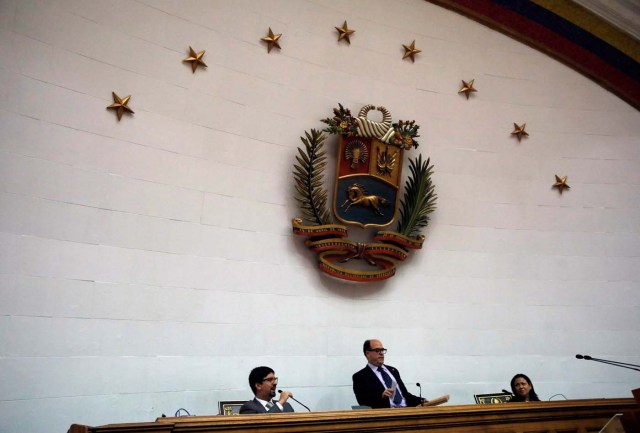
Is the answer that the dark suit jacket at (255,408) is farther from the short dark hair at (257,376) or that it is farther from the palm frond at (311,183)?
the palm frond at (311,183)

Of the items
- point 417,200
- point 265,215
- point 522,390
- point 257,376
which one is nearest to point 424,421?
point 257,376

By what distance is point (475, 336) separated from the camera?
17.2ft

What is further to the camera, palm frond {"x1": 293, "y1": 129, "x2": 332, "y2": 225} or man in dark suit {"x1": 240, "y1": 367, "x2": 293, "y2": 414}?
palm frond {"x1": 293, "y1": 129, "x2": 332, "y2": 225}

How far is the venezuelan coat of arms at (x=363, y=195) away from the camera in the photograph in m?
4.89

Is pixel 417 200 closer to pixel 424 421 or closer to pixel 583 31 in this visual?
pixel 424 421

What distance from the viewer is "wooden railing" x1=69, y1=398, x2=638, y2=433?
2.80 metres

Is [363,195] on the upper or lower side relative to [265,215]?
upper

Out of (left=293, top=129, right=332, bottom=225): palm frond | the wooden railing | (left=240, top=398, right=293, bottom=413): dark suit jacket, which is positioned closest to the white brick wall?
(left=293, top=129, right=332, bottom=225): palm frond

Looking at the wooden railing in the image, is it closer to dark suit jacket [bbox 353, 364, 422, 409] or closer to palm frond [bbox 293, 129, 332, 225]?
dark suit jacket [bbox 353, 364, 422, 409]

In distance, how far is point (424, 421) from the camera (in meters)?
3.18

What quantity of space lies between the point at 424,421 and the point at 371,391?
99 centimetres

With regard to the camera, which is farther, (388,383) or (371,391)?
(388,383)

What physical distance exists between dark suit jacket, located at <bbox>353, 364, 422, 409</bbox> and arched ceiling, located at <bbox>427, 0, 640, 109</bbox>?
3.74 m

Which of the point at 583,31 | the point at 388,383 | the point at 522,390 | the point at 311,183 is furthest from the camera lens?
the point at 583,31
